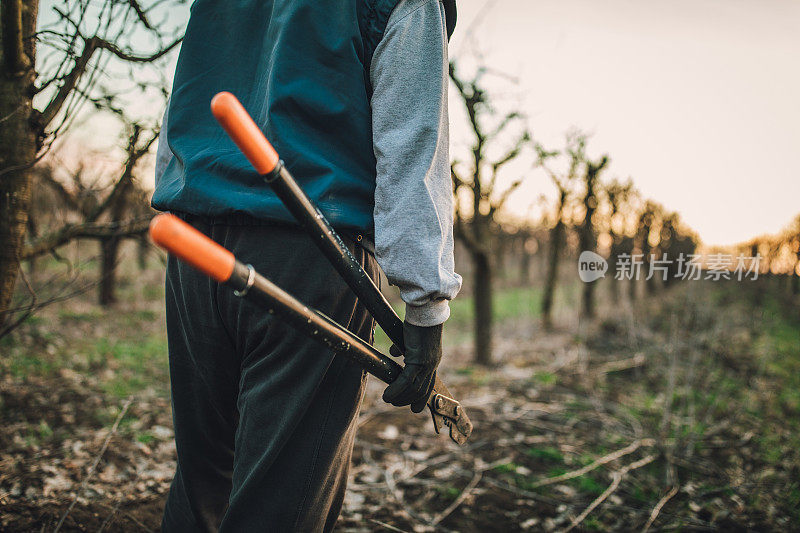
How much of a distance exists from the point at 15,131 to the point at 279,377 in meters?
1.66

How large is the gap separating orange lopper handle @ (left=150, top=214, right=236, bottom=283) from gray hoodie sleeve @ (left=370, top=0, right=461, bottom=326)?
466 mm

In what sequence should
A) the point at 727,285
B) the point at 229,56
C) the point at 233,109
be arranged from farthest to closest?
1. the point at 727,285
2. the point at 229,56
3. the point at 233,109

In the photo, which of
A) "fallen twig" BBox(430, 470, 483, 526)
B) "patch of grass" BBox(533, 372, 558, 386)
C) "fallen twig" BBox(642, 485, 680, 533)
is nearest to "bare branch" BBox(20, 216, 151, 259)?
"fallen twig" BBox(430, 470, 483, 526)

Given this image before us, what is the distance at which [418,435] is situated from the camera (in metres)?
3.92

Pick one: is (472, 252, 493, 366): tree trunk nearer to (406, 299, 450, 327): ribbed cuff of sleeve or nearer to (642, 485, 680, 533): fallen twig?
(642, 485, 680, 533): fallen twig

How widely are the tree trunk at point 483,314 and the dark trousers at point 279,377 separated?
6.67 meters

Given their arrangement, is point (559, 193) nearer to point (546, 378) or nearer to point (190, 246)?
point (546, 378)

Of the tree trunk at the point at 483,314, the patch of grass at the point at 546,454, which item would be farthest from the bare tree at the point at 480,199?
the patch of grass at the point at 546,454

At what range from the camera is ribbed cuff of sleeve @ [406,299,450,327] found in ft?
3.81

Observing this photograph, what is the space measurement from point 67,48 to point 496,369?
23.1 ft

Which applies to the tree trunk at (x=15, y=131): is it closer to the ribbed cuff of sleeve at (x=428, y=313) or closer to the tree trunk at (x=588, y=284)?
the ribbed cuff of sleeve at (x=428, y=313)

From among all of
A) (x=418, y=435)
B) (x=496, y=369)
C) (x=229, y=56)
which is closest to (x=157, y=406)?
(x=418, y=435)

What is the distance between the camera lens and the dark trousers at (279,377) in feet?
3.67

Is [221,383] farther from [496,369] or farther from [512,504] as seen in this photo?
[496,369]
